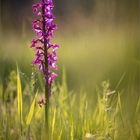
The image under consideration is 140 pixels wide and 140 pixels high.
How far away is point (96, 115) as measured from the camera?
258 cm

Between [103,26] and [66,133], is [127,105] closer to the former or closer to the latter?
[66,133]

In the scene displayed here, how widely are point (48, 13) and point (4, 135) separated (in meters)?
0.56

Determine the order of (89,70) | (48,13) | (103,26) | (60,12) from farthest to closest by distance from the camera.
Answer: (60,12) < (89,70) < (103,26) < (48,13)

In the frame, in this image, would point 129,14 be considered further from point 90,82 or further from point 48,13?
point 48,13

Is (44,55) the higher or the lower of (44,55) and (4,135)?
the higher

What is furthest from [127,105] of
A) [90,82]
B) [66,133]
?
[90,82]

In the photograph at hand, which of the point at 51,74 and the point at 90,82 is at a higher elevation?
the point at 51,74

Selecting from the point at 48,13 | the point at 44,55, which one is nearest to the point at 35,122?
the point at 44,55

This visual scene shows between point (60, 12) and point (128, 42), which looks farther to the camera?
point (60, 12)

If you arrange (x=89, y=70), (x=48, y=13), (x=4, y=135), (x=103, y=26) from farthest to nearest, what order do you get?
(x=89, y=70) < (x=103, y=26) < (x=48, y=13) < (x=4, y=135)

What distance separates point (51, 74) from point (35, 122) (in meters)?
0.23

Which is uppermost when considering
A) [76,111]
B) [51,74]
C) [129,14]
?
[129,14]

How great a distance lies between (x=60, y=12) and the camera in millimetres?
10969

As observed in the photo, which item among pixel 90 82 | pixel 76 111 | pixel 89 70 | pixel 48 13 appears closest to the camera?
pixel 48 13
